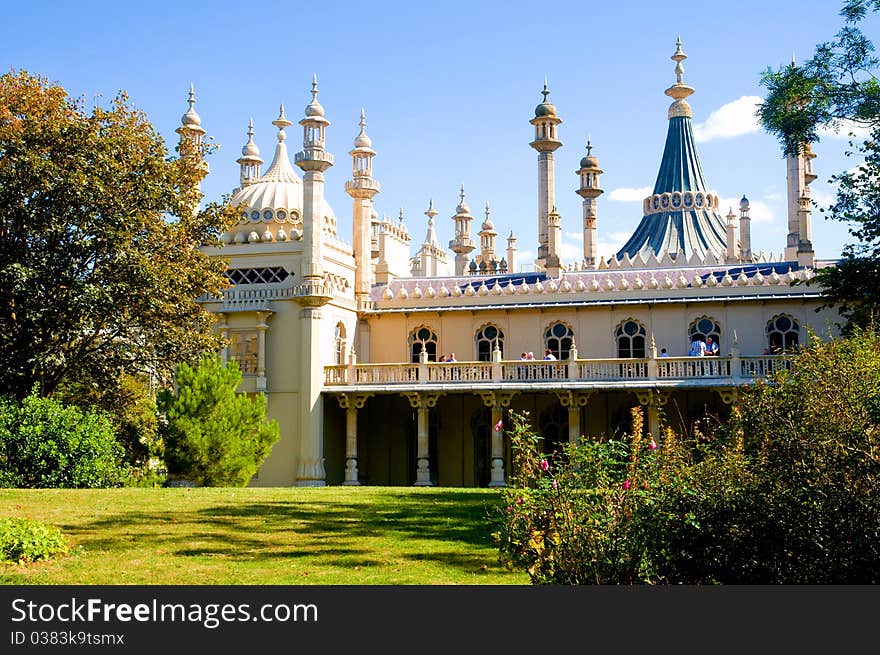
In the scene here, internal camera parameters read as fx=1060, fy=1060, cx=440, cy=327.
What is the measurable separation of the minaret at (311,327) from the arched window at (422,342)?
13.4 feet

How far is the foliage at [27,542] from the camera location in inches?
534

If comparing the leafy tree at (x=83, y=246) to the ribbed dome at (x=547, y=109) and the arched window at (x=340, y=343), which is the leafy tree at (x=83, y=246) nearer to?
the arched window at (x=340, y=343)

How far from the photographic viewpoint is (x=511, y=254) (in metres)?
60.5

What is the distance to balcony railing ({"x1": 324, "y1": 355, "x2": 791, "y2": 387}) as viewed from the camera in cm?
3029

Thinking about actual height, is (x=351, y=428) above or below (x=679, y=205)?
below

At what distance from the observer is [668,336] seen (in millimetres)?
33875

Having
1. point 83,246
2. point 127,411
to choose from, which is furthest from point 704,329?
point 83,246

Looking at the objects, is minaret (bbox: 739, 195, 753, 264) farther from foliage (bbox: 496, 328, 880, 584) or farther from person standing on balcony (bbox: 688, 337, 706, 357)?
foliage (bbox: 496, 328, 880, 584)

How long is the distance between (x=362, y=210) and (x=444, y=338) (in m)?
5.52

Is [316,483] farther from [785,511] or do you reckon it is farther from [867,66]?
[785,511]

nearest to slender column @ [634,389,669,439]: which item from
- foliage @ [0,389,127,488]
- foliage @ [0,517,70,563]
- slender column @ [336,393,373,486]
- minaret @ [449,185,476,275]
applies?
slender column @ [336,393,373,486]

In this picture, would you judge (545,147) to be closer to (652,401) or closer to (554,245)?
(554,245)

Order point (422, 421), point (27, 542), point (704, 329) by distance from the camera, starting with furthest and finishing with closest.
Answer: point (704, 329), point (422, 421), point (27, 542)
